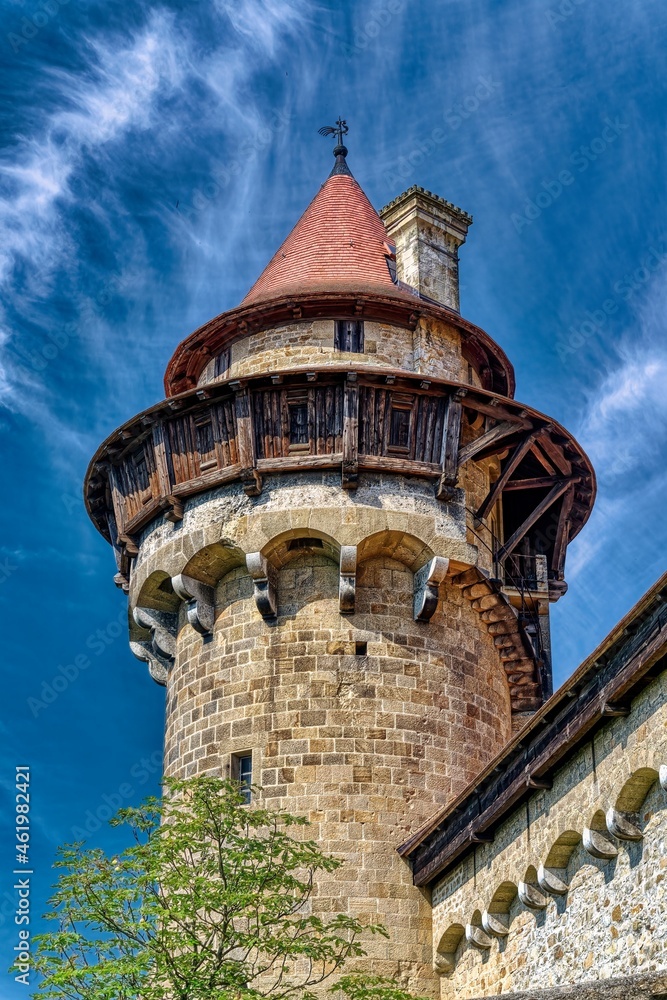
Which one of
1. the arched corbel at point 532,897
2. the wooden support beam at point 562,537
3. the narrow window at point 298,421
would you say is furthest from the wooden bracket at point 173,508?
the arched corbel at point 532,897

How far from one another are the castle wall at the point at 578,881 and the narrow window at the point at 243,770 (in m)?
2.86

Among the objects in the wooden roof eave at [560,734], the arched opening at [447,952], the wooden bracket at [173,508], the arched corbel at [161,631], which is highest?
the wooden bracket at [173,508]

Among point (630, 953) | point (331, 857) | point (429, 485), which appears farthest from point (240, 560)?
Answer: point (630, 953)

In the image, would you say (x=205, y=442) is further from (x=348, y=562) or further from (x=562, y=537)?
(x=562, y=537)

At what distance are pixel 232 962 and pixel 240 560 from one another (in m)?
6.05

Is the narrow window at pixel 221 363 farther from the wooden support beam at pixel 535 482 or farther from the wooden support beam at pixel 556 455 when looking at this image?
the wooden support beam at pixel 556 455

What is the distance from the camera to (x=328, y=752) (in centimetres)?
1834

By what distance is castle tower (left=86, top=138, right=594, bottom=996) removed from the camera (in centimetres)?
1839

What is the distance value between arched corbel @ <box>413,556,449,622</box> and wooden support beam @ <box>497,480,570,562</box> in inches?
62.2

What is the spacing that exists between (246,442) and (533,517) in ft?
14.5

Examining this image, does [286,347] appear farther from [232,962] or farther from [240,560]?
[232,962]

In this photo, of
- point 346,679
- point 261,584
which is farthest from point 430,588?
point 261,584

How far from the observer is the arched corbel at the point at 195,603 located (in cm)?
1980

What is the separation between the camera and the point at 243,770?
18844mm
